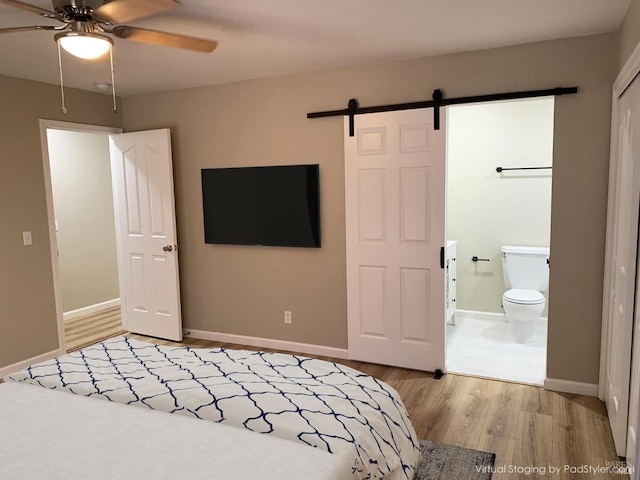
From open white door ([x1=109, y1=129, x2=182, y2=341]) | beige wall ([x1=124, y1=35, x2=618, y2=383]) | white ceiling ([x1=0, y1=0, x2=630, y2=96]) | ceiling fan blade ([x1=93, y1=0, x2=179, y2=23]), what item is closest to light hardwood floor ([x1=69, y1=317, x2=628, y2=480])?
beige wall ([x1=124, y1=35, x2=618, y2=383])

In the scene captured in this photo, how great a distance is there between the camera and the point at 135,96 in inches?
180

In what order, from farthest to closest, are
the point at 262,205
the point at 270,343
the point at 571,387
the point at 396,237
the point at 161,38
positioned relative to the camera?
the point at 270,343, the point at 262,205, the point at 396,237, the point at 571,387, the point at 161,38

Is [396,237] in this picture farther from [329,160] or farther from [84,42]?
[84,42]

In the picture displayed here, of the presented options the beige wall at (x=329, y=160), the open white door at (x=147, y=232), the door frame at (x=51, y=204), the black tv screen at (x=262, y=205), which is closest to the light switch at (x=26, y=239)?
the door frame at (x=51, y=204)

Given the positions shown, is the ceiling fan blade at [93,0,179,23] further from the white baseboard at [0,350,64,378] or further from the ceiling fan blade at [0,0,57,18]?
the white baseboard at [0,350,64,378]

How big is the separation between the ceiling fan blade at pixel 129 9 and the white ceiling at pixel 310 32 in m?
0.35

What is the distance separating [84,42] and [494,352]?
3745 mm

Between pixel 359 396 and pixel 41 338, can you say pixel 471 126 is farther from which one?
pixel 41 338

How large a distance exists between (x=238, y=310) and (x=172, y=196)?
1.23 meters

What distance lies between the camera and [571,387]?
319 centimetres

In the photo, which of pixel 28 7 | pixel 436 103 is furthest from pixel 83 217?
pixel 436 103

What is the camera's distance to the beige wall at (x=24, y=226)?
145 inches

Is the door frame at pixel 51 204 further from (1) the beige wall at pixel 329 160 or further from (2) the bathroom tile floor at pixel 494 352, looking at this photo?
(2) the bathroom tile floor at pixel 494 352

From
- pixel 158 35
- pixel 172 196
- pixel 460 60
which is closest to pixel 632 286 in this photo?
pixel 460 60
